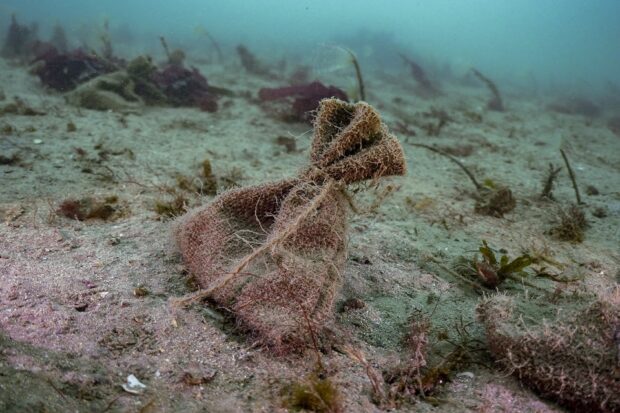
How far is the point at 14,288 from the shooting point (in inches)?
95.1

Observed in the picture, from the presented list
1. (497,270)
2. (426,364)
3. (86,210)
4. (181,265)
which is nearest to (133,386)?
(181,265)

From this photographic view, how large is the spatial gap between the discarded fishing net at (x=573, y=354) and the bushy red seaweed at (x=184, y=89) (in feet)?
25.6

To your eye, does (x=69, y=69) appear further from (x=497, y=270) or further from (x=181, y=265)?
(x=497, y=270)

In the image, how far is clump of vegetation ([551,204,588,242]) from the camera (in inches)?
163

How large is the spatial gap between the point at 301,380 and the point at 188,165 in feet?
13.9

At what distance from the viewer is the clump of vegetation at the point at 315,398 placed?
69.2 inches

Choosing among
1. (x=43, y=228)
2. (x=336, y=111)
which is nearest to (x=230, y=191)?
(x=336, y=111)

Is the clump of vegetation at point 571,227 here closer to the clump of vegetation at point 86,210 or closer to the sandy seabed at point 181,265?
the sandy seabed at point 181,265

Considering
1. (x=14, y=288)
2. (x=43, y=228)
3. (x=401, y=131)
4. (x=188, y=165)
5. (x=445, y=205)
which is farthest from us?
(x=401, y=131)

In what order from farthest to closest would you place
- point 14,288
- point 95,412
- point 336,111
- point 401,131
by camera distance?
point 401,131 < point 336,111 < point 14,288 < point 95,412

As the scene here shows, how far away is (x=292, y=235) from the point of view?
2371 millimetres

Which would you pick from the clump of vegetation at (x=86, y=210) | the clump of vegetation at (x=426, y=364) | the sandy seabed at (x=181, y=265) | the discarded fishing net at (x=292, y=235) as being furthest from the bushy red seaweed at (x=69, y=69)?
the clump of vegetation at (x=426, y=364)

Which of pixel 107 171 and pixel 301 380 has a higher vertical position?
pixel 301 380

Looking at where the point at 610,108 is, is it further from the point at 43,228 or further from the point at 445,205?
the point at 43,228
